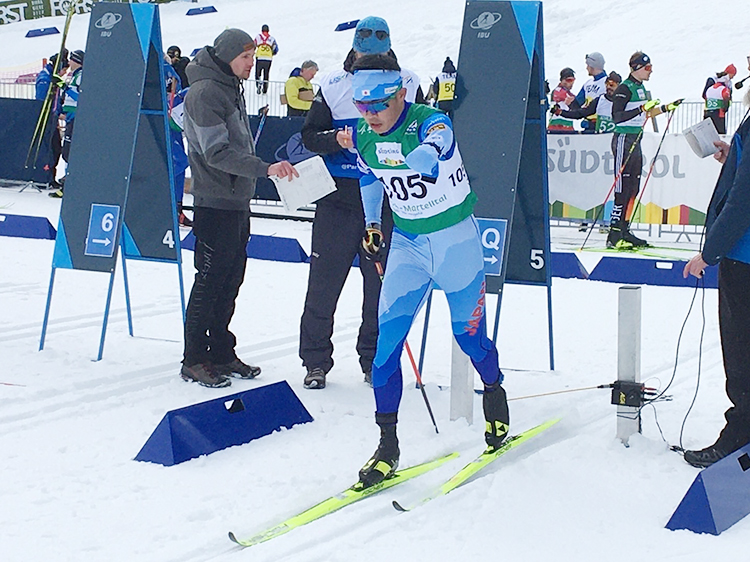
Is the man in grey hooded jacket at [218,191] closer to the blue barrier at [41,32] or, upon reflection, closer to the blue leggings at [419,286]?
the blue leggings at [419,286]

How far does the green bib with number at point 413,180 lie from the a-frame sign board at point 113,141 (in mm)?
2608

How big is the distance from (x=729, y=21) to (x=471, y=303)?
23.7m

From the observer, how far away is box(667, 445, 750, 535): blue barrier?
401 centimetres

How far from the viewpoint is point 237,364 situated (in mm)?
6527

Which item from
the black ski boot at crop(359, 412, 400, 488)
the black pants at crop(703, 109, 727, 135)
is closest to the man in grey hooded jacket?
the black ski boot at crop(359, 412, 400, 488)

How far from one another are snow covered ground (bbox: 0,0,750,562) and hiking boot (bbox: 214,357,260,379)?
0.29 ft

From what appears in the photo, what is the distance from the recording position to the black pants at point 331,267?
6285 mm

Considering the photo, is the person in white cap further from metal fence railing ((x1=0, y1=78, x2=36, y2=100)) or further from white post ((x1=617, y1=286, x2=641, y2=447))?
metal fence railing ((x1=0, y1=78, x2=36, y2=100))

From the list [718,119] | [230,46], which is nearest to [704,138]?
[230,46]

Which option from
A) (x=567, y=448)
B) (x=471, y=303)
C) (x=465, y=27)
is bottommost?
(x=567, y=448)

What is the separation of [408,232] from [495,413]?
97 cm

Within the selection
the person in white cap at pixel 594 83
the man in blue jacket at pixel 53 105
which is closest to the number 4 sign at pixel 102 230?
the person in white cap at pixel 594 83

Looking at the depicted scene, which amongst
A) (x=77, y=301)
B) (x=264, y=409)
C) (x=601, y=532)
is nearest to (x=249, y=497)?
(x=264, y=409)

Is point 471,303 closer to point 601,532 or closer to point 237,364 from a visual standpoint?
point 601,532
